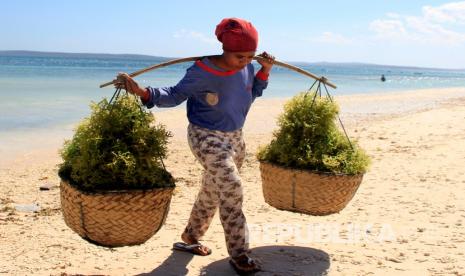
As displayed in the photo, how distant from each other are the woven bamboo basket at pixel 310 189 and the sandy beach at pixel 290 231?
1.71 feet

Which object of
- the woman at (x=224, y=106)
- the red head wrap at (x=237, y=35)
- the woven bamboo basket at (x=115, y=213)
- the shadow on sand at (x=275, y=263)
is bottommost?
the shadow on sand at (x=275, y=263)

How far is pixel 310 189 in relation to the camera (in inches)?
171

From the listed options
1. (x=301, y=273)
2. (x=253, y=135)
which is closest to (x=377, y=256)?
(x=301, y=273)

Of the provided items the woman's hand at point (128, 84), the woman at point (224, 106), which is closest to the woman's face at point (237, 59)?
the woman at point (224, 106)

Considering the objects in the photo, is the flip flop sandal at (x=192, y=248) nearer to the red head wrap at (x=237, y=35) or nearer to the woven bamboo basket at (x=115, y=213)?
the woven bamboo basket at (x=115, y=213)

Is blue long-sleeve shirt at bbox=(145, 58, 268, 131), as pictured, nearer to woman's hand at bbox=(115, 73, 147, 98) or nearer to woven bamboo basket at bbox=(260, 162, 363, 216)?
woman's hand at bbox=(115, 73, 147, 98)

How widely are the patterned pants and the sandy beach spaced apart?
372 mm

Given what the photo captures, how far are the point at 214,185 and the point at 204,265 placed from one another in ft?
2.41

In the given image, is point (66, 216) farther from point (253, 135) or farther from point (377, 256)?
point (253, 135)

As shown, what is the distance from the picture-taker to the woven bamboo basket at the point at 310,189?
430cm

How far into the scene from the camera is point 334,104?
4.75 m

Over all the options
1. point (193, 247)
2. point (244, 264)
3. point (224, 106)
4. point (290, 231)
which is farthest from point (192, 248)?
point (224, 106)

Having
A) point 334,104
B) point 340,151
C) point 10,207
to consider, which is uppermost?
point 334,104

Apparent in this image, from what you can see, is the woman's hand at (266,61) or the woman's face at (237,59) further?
the woman's hand at (266,61)
